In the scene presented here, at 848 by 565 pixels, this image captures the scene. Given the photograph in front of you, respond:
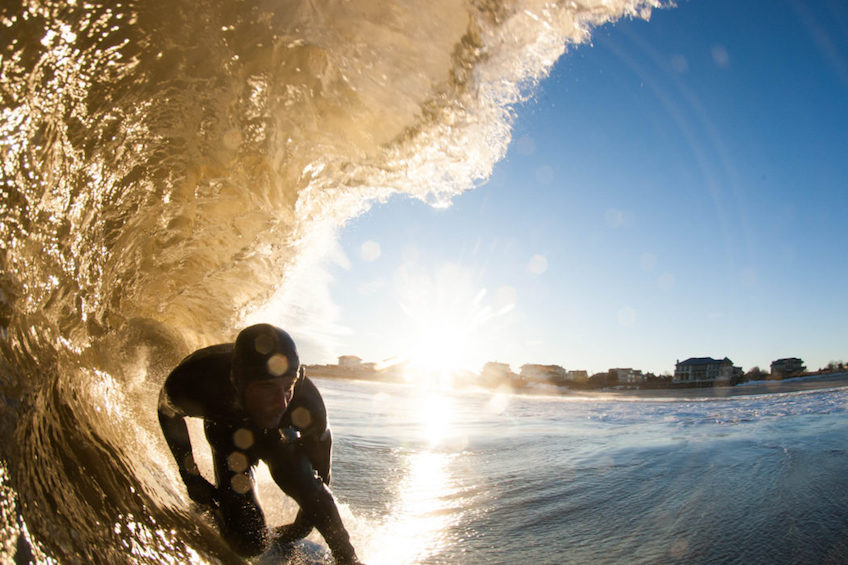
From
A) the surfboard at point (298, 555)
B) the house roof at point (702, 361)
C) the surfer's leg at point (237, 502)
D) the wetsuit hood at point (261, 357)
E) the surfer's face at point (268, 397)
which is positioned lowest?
the house roof at point (702, 361)

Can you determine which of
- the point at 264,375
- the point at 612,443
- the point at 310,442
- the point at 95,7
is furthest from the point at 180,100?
the point at 612,443

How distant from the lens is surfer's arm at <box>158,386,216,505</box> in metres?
2.37

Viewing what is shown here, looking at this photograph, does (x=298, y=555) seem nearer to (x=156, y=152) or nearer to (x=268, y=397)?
(x=268, y=397)

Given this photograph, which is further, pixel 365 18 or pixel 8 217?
pixel 365 18

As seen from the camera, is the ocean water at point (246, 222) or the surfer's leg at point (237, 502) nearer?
the ocean water at point (246, 222)

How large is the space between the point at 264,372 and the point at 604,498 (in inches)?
101

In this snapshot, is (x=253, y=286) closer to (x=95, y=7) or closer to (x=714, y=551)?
(x=95, y=7)

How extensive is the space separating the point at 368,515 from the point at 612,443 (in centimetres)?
385

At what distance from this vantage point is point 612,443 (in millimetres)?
5574

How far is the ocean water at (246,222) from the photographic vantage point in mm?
1715

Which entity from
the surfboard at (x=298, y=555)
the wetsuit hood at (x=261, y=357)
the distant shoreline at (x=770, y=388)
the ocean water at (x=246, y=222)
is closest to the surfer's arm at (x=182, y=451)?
the ocean water at (x=246, y=222)

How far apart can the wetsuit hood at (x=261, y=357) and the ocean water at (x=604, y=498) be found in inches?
45.4

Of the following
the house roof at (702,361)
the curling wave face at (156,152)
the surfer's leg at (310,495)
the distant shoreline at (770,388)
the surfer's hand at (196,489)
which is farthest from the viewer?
the house roof at (702,361)

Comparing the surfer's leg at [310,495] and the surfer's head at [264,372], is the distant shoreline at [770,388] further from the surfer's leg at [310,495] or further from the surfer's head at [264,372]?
the surfer's head at [264,372]
